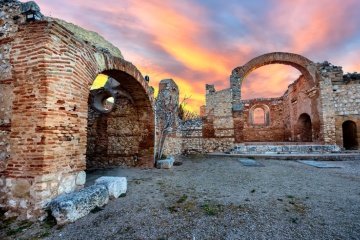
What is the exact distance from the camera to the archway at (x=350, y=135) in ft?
31.3

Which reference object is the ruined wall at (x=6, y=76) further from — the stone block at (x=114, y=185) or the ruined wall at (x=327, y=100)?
the ruined wall at (x=327, y=100)

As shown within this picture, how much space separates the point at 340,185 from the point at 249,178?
2.00 meters

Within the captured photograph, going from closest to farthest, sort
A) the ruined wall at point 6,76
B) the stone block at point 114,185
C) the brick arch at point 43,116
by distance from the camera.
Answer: the brick arch at point 43,116
the ruined wall at point 6,76
the stone block at point 114,185

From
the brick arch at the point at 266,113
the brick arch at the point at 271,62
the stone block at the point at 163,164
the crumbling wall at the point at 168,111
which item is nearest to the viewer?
the stone block at the point at 163,164

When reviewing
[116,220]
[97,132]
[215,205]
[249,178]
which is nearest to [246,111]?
[249,178]

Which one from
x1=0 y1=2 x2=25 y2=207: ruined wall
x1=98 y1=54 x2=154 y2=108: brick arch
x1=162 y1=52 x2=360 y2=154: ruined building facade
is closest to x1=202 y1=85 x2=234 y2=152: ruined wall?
x1=162 y1=52 x2=360 y2=154: ruined building facade

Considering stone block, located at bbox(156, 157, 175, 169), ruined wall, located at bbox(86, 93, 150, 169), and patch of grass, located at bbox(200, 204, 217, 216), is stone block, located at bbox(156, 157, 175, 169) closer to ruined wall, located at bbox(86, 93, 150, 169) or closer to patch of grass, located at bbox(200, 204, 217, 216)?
ruined wall, located at bbox(86, 93, 150, 169)

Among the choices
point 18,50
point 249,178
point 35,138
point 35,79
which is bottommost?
point 249,178

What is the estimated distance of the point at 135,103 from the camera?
6.70 metres

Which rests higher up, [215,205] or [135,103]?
[135,103]

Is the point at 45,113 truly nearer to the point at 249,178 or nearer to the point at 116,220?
the point at 116,220

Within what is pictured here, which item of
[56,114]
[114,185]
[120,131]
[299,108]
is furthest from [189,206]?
[299,108]

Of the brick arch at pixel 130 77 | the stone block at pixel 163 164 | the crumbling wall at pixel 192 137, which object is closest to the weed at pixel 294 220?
the stone block at pixel 163 164

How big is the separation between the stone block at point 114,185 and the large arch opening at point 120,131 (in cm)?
295
